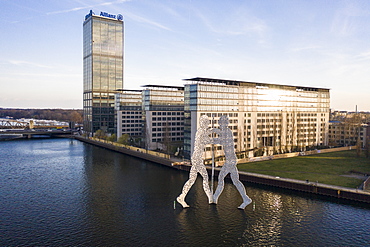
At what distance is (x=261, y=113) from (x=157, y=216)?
68829 millimetres

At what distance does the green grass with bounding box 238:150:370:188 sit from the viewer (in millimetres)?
64688

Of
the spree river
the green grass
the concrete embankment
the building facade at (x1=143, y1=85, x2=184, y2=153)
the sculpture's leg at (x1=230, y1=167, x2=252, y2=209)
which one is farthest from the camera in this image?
the building facade at (x1=143, y1=85, x2=184, y2=153)

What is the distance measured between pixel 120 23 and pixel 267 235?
17519 cm

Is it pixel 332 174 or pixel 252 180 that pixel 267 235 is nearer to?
pixel 252 180

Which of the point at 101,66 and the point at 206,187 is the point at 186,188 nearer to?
the point at 206,187

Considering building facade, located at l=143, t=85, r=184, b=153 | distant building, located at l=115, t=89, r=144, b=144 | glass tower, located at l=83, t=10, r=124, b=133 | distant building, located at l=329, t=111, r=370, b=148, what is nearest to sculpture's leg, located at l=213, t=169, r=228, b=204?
building facade, located at l=143, t=85, r=184, b=153

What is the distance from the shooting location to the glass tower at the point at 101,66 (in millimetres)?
179500

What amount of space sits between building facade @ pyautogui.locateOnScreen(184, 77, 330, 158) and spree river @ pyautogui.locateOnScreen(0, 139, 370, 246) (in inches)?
1062

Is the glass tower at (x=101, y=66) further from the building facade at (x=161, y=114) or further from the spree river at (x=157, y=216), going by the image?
the spree river at (x=157, y=216)

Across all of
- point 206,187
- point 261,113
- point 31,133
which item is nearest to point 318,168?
point 261,113

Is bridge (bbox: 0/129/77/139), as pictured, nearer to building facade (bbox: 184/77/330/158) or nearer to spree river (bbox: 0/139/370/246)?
spree river (bbox: 0/139/370/246)

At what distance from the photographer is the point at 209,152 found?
9025 centimetres

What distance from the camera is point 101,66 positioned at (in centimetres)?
18300

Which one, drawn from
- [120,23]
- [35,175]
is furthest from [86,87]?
[35,175]
